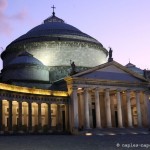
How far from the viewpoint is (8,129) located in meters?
48.8

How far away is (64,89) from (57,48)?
43.2 feet

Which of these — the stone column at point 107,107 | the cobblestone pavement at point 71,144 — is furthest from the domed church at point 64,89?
the cobblestone pavement at point 71,144

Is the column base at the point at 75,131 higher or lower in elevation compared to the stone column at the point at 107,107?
lower

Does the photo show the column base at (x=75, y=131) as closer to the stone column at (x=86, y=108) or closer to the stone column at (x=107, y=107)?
the stone column at (x=86, y=108)

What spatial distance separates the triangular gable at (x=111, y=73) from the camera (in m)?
56.3

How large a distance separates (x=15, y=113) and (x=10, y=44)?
24.6 metres

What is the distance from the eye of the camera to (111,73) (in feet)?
Result: 193

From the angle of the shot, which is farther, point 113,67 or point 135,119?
point 135,119

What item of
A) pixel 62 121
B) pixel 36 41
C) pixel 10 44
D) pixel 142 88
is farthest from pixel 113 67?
pixel 10 44

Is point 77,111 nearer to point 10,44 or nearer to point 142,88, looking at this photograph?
point 142,88

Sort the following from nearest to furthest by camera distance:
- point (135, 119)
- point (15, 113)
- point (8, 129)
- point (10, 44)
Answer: point (8, 129), point (15, 113), point (135, 119), point (10, 44)

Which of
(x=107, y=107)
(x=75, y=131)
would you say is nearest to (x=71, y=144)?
(x=75, y=131)

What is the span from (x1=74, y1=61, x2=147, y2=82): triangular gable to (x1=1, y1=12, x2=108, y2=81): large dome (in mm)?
9531

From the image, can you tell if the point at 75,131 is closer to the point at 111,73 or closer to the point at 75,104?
the point at 75,104
